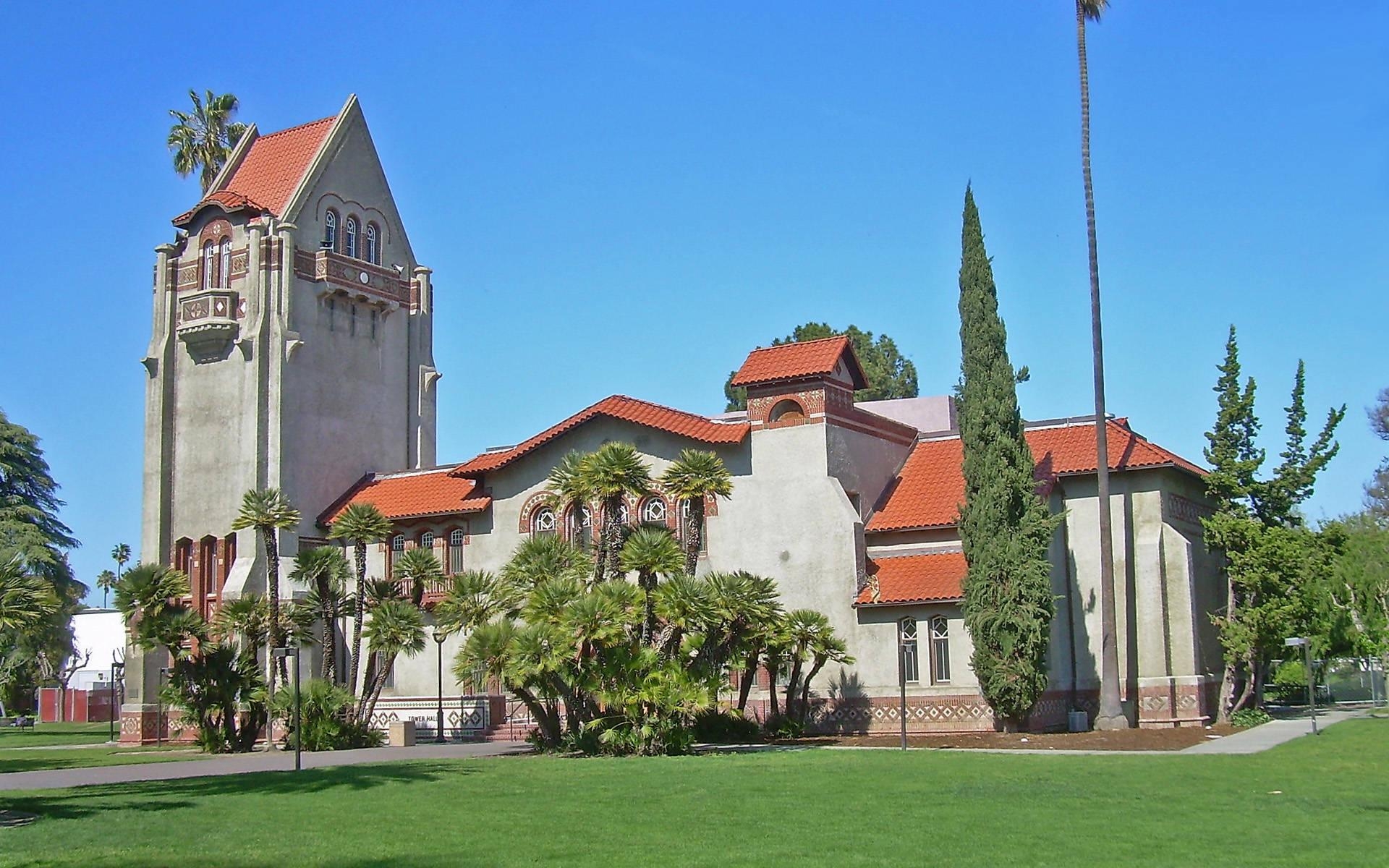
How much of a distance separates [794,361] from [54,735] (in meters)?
33.1

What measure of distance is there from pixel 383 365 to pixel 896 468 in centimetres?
1787

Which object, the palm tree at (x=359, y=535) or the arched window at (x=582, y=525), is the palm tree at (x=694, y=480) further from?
the palm tree at (x=359, y=535)

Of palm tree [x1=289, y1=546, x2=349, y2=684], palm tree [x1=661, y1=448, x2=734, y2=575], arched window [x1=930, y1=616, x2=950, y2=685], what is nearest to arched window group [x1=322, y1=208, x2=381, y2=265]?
palm tree [x1=289, y1=546, x2=349, y2=684]

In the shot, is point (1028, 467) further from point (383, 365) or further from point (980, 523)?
point (383, 365)

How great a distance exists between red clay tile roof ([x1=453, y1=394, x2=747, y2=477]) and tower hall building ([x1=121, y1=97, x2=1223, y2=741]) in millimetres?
86

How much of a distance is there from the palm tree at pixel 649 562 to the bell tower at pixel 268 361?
1597 centimetres

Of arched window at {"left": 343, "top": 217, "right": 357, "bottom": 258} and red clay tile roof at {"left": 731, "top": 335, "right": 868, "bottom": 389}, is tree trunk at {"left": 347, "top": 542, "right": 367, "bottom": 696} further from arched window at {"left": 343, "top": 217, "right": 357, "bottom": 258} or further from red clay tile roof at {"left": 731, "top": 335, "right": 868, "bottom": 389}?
arched window at {"left": 343, "top": 217, "right": 357, "bottom": 258}

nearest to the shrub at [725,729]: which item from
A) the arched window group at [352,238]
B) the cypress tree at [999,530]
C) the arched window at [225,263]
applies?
the cypress tree at [999,530]

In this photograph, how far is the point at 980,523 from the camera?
109ft

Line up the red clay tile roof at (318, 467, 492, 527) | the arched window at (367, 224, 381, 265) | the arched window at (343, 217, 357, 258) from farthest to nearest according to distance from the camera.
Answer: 1. the arched window at (367, 224, 381, 265)
2. the arched window at (343, 217, 357, 258)
3. the red clay tile roof at (318, 467, 492, 527)

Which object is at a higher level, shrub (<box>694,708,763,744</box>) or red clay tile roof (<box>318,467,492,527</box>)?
red clay tile roof (<box>318,467,492,527</box>)

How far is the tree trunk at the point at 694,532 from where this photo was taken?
33.2 metres

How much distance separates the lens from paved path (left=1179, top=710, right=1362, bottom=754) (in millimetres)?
27188

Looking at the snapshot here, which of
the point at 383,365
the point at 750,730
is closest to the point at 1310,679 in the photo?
the point at 750,730
